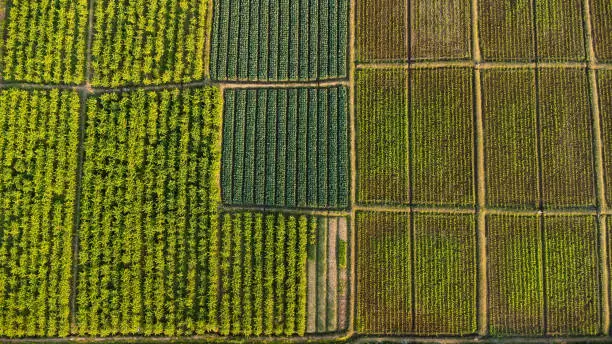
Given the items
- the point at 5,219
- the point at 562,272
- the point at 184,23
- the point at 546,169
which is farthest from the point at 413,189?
the point at 5,219

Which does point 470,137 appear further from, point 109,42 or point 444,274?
point 109,42

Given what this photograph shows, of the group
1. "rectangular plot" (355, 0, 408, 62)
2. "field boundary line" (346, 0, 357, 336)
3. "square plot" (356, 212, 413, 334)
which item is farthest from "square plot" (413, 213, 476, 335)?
"rectangular plot" (355, 0, 408, 62)

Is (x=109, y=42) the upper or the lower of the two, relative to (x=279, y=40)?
lower

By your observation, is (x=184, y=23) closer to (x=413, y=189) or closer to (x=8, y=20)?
(x=8, y=20)

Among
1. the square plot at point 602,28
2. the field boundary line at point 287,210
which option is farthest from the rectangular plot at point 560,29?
the field boundary line at point 287,210

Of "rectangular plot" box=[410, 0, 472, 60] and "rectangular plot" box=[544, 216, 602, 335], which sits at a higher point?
"rectangular plot" box=[410, 0, 472, 60]

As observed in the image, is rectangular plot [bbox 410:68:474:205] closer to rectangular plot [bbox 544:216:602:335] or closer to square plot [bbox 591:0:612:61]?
rectangular plot [bbox 544:216:602:335]

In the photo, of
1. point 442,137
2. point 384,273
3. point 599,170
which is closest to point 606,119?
point 599,170
